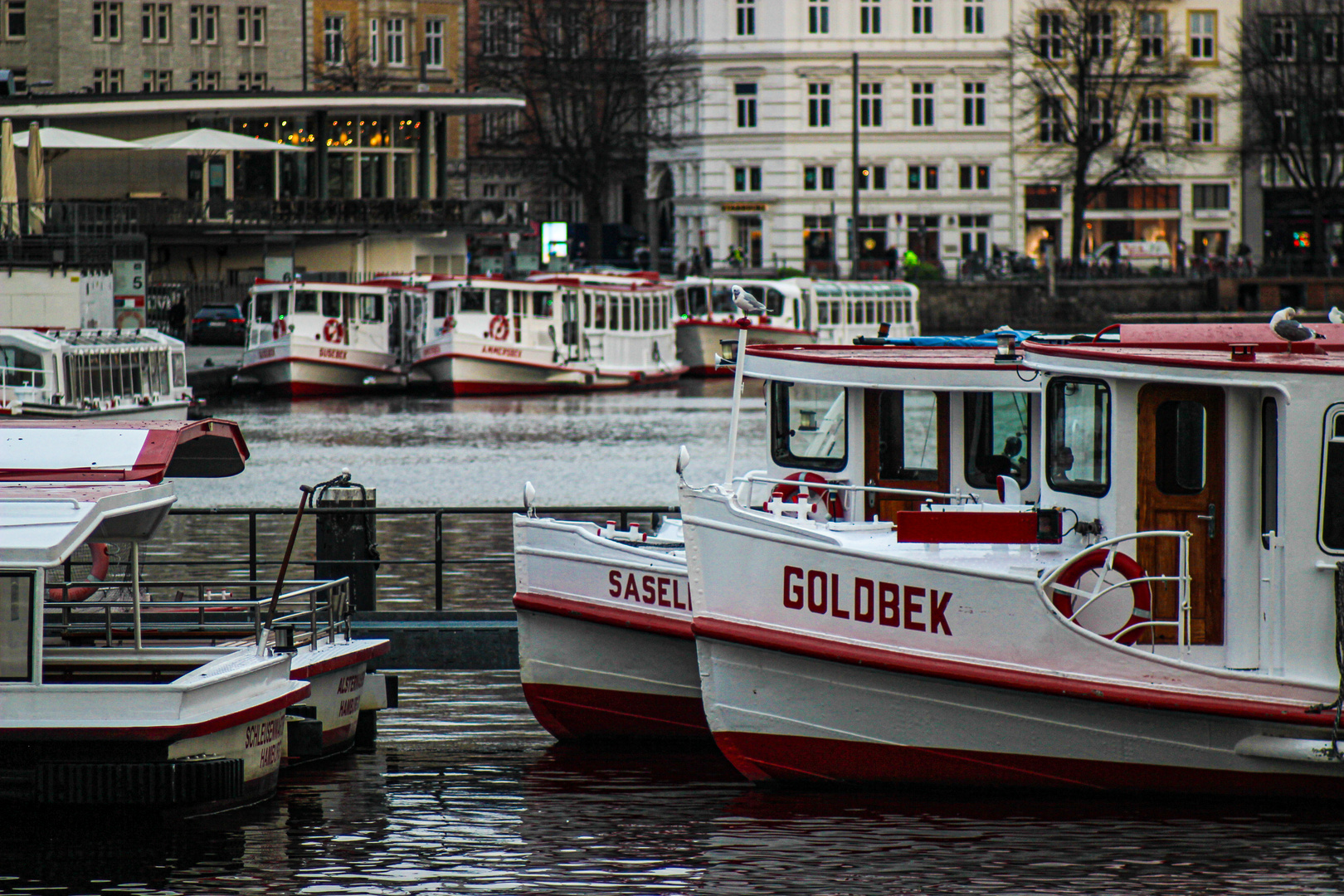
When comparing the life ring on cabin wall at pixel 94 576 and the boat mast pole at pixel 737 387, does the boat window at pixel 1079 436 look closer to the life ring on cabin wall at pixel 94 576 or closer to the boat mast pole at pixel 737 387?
the boat mast pole at pixel 737 387

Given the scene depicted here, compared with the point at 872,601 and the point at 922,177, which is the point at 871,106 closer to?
the point at 922,177

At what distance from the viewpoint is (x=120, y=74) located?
8300 cm

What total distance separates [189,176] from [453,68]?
25133 millimetres

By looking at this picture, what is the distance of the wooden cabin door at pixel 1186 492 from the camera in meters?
13.0

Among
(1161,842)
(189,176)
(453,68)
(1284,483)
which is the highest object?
(453,68)

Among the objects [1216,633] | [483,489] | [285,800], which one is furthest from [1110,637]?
[483,489]

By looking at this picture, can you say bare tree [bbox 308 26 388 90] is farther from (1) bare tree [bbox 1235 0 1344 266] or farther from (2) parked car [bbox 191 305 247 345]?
(1) bare tree [bbox 1235 0 1344 266]

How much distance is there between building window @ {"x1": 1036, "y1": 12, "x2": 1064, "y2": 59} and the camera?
86938 millimetres

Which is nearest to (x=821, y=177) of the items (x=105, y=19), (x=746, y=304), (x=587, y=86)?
(x=587, y=86)

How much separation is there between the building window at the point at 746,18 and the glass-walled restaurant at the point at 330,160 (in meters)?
16.6

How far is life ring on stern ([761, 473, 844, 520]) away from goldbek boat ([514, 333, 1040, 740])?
0.01 m

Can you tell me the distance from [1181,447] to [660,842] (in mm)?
3690

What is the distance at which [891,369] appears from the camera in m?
15.4

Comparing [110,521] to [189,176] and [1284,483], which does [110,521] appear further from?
[189,176]
